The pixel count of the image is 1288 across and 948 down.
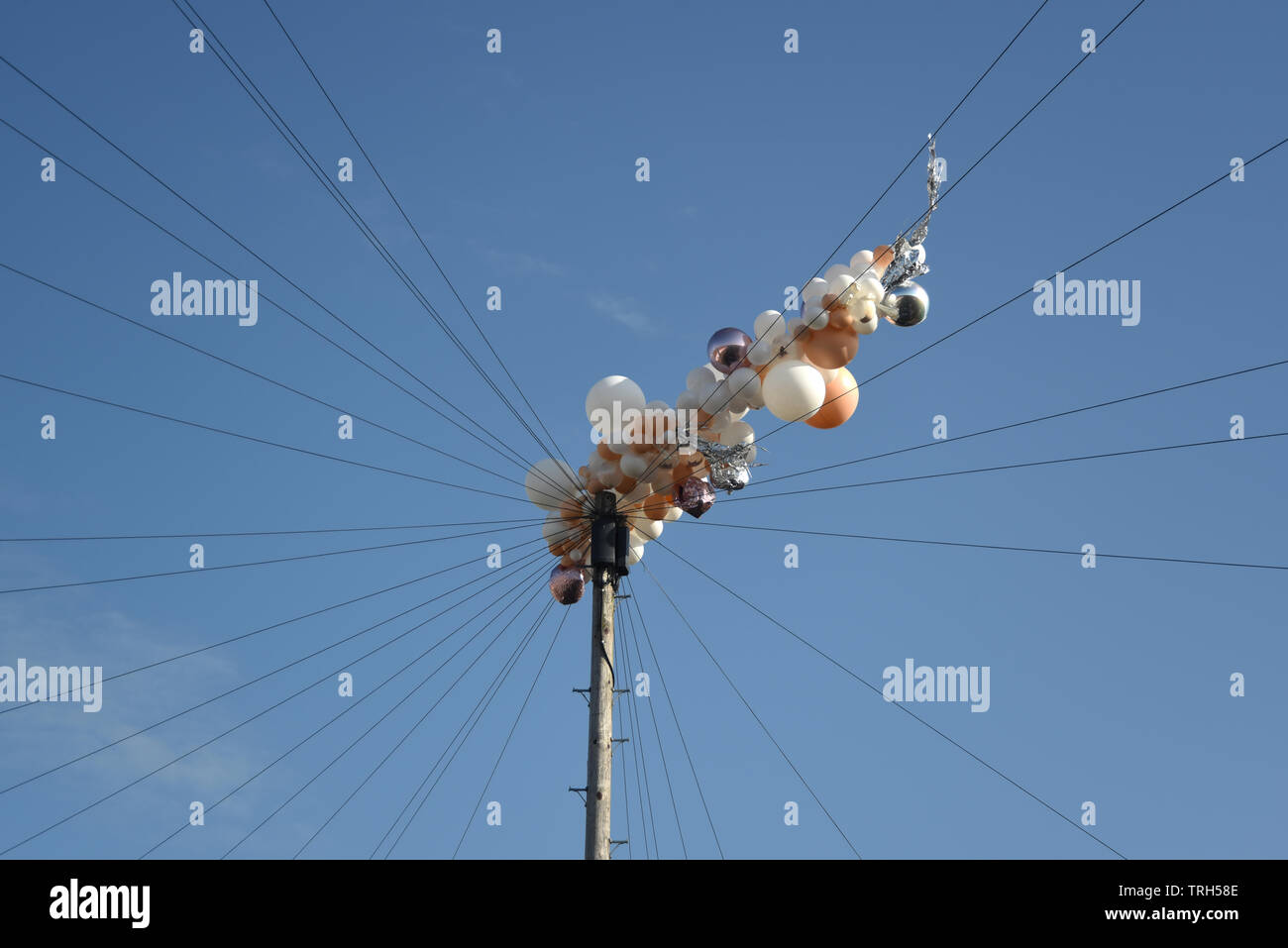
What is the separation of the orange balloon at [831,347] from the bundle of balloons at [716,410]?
0.04 ft

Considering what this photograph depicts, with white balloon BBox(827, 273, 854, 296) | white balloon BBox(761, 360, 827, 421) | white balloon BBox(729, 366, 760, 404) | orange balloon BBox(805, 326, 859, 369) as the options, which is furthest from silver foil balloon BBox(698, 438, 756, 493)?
white balloon BBox(827, 273, 854, 296)

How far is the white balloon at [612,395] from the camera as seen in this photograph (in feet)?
57.3

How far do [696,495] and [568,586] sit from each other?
2.06 metres

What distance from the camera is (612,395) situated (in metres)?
17.5

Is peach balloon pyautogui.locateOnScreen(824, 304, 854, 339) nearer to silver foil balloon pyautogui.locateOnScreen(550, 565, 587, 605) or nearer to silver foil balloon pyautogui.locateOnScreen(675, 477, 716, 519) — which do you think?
silver foil balloon pyautogui.locateOnScreen(675, 477, 716, 519)

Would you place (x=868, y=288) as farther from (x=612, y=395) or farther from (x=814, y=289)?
(x=612, y=395)

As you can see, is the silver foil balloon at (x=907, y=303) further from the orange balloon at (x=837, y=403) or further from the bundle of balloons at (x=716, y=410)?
the orange balloon at (x=837, y=403)
